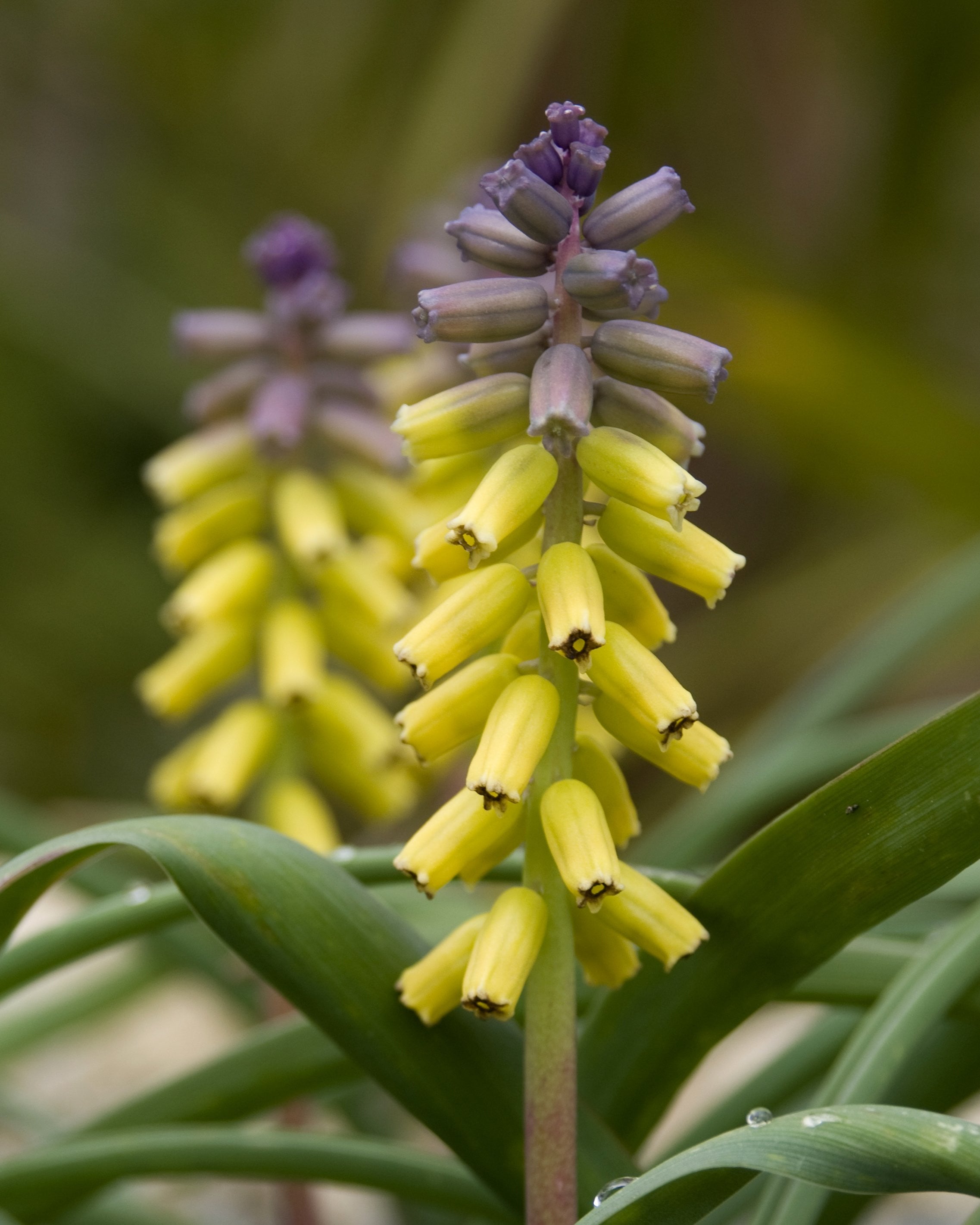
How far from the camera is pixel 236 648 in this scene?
1.98 m

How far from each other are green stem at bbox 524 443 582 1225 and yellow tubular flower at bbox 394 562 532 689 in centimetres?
5

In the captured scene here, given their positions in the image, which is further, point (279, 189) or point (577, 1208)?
point (279, 189)

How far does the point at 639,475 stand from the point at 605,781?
26 centimetres

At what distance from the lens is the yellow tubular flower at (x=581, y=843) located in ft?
3.00

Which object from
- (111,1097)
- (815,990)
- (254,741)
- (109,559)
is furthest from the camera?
(109,559)

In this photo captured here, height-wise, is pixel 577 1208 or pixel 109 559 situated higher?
pixel 109 559

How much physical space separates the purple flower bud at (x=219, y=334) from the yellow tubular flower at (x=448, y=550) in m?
1.03

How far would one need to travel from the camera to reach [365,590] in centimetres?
191

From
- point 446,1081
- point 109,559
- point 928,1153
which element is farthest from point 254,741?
point 109,559

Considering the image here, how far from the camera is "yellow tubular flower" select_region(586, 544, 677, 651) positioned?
3.43 ft

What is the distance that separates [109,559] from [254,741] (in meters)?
3.67

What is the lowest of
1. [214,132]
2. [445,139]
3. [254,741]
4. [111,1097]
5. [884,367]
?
[111,1097]

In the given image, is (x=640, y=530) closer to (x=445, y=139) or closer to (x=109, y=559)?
(x=445, y=139)

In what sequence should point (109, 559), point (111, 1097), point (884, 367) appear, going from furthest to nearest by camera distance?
1. point (109, 559)
2. point (884, 367)
3. point (111, 1097)
